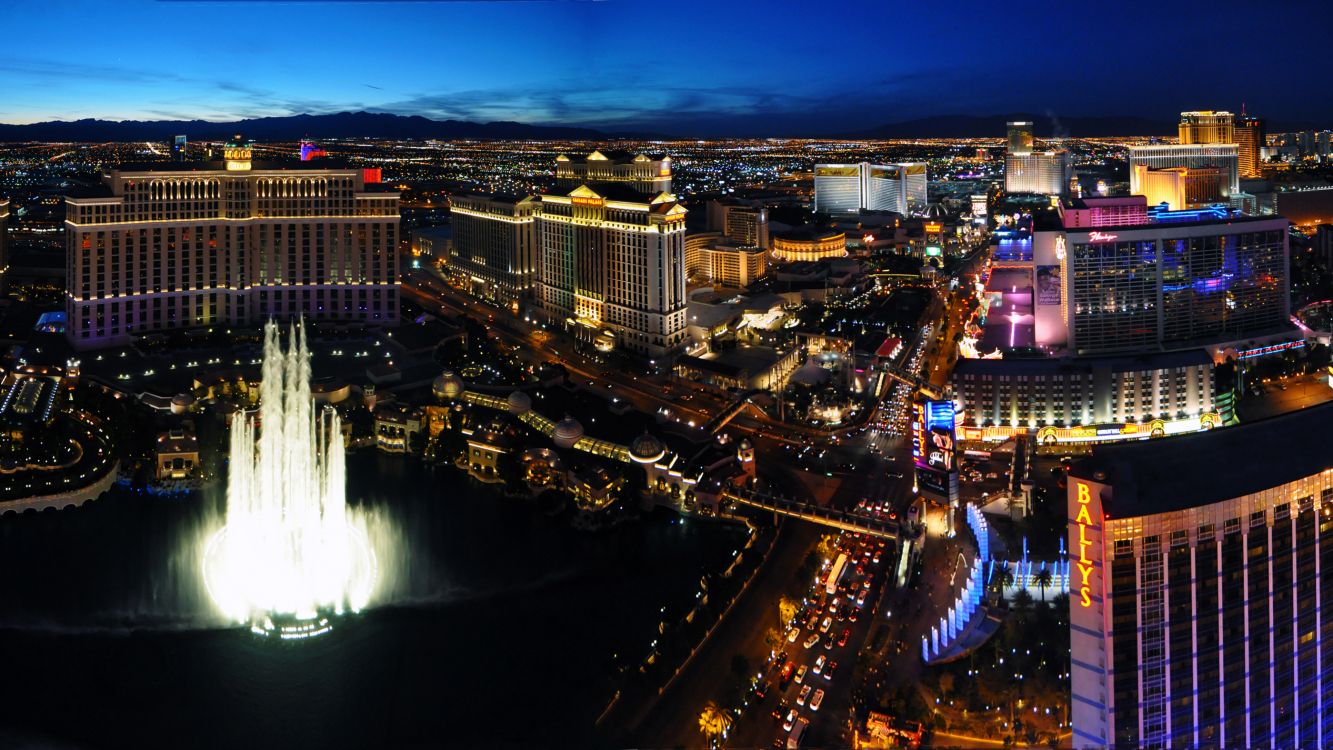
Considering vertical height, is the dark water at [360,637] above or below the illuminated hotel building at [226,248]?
below

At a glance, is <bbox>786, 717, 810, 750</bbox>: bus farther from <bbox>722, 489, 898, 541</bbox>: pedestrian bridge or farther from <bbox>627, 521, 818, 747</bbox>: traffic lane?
<bbox>722, 489, 898, 541</bbox>: pedestrian bridge

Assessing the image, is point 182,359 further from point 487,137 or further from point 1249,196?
point 487,137

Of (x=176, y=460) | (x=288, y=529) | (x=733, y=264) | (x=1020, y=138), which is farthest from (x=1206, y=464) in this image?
(x=1020, y=138)

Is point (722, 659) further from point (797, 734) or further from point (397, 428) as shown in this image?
point (397, 428)

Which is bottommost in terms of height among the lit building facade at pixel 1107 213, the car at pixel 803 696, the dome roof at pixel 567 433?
the car at pixel 803 696

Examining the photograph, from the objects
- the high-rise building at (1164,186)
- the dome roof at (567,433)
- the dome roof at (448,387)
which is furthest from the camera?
the high-rise building at (1164,186)

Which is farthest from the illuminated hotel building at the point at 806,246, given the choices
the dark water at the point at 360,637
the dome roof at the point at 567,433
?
the dark water at the point at 360,637

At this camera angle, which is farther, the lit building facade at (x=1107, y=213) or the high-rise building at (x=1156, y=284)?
the lit building facade at (x=1107, y=213)

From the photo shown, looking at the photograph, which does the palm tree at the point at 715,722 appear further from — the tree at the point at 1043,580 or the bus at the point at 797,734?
the tree at the point at 1043,580
